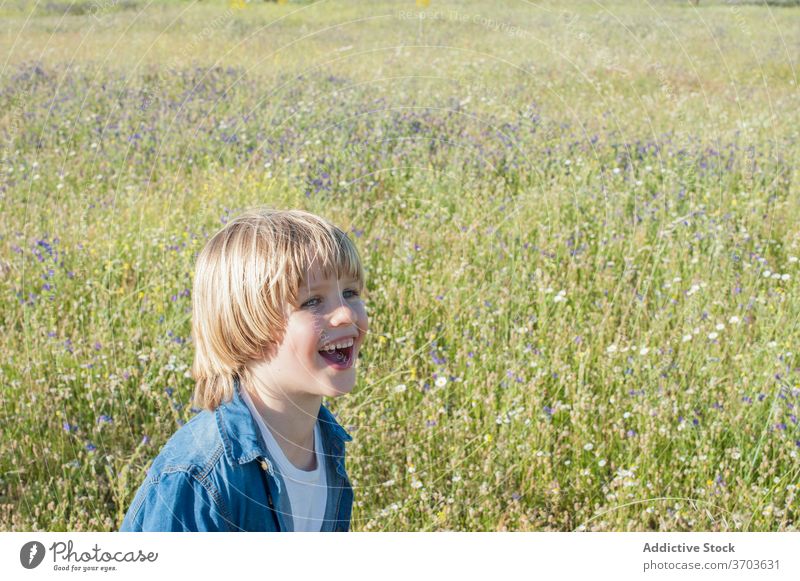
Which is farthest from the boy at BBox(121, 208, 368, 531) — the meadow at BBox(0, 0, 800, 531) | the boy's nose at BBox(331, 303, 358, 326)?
the meadow at BBox(0, 0, 800, 531)

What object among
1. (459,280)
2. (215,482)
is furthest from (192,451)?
(459,280)

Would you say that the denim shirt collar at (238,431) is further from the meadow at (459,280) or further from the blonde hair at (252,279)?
the meadow at (459,280)

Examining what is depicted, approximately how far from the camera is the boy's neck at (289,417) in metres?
2.22

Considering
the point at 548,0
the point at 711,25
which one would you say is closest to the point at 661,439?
the point at 711,25

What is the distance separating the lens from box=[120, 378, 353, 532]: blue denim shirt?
6.50ft

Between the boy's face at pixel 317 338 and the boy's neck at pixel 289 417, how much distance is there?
0.12 ft

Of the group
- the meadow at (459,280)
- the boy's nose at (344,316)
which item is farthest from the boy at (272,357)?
the meadow at (459,280)

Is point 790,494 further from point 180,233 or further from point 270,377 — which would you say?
point 180,233

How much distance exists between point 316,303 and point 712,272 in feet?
7.68

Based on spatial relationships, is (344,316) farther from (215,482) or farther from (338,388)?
(215,482)

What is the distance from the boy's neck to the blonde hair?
0.30ft

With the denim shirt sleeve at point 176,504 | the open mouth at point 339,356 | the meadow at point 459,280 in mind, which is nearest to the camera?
the denim shirt sleeve at point 176,504

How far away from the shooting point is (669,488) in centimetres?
299

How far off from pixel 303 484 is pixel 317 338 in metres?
0.37
